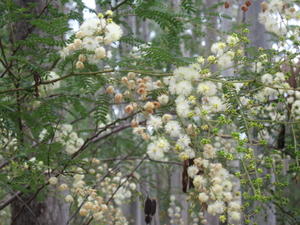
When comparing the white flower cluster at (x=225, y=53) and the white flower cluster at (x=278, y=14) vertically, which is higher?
the white flower cluster at (x=278, y=14)

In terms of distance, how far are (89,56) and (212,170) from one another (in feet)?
2.82

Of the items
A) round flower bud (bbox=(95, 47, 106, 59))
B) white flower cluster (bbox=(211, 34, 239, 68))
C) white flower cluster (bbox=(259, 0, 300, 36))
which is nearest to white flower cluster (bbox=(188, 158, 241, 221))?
white flower cluster (bbox=(211, 34, 239, 68))

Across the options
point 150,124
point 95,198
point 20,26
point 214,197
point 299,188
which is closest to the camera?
point 214,197

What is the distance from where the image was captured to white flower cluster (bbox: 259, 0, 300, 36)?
2.28 m

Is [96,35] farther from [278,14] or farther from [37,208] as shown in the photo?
[37,208]

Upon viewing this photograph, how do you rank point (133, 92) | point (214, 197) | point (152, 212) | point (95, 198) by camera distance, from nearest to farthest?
1. point (214, 197)
2. point (133, 92)
3. point (152, 212)
4. point (95, 198)

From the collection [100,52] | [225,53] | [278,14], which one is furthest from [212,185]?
[278,14]

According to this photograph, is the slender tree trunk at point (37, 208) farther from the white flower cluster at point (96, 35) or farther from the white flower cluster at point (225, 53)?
the white flower cluster at point (225, 53)

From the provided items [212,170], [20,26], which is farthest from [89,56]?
[20,26]

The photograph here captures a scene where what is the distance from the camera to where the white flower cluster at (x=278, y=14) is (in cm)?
228

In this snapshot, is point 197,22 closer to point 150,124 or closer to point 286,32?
point 286,32

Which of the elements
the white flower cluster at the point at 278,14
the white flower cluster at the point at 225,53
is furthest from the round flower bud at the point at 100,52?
the white flower cluster at the point at 278,14

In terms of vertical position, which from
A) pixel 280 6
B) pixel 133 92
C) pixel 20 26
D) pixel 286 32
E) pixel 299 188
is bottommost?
pixel 299 188

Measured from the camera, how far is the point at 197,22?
2.67 m
